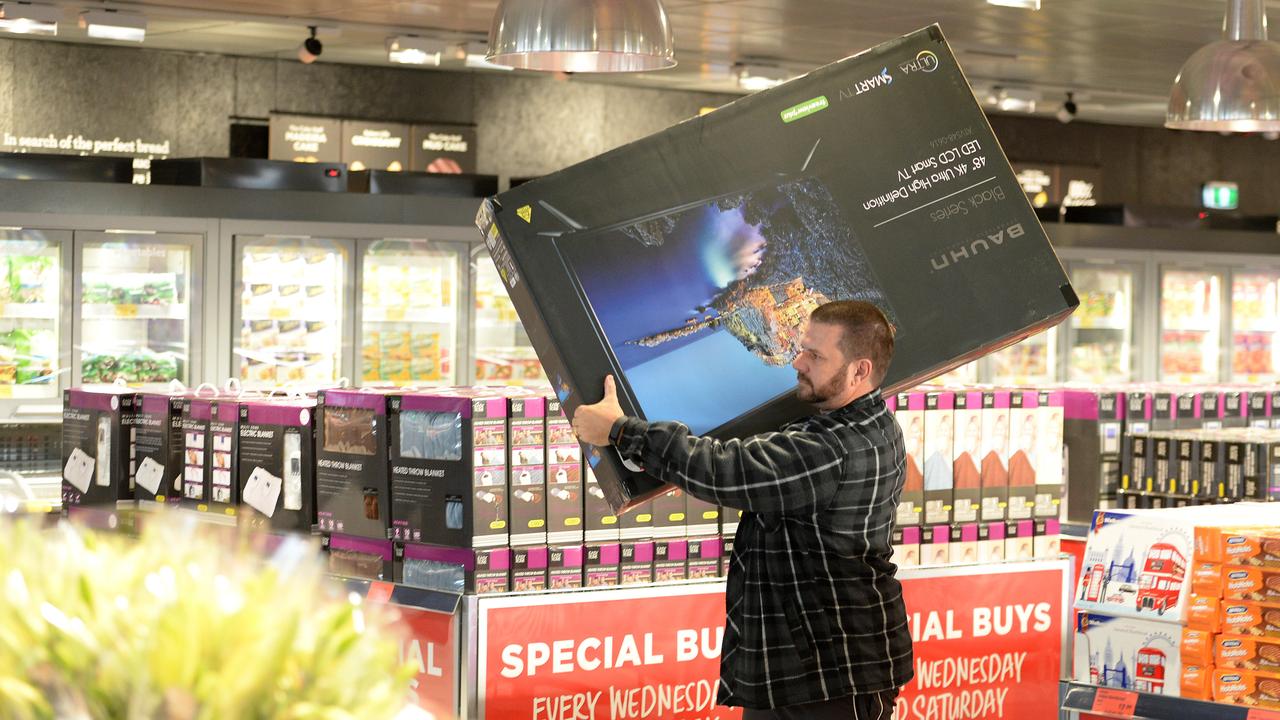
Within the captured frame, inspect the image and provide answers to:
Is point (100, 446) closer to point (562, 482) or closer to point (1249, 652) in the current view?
point (562, 482)

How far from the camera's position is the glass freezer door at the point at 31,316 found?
7.45m

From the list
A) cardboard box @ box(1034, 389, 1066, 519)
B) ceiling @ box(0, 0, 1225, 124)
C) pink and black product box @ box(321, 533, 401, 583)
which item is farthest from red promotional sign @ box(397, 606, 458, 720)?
ceiling @ box(0, 0, 1225, 124)

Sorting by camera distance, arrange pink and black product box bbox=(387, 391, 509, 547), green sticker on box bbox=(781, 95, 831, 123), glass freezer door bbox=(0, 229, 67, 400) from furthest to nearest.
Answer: glass freezer door bbox=(0, 229, 67, 400) < pink and black product box bbox=(387, 391, 509, 547) < green sticker on box bbox=(781, 95, 831, 123)

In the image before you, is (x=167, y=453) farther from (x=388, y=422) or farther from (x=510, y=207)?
(x=510, y=207)

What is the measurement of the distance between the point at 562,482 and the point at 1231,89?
2.55m

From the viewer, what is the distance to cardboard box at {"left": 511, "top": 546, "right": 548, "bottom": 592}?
3643mm

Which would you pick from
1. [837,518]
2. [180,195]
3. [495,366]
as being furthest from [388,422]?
[495,366]

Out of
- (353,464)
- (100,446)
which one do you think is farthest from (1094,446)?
(100,446)

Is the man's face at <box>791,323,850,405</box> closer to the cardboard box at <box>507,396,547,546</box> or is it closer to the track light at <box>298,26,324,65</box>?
the cardboard box at <box>507,396,547,546</box>

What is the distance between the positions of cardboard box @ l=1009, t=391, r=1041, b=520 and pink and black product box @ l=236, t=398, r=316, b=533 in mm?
1973

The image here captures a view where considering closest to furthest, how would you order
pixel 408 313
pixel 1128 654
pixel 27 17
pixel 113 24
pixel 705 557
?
pixel 1128 654 < pixel 705 557 < pixel 27 17 < pixel 113 24 < pixel 408 313

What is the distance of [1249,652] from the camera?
3.14 meters

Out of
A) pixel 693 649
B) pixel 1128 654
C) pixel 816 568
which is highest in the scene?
pixel 816 568

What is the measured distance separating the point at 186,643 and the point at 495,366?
26.3 ft
